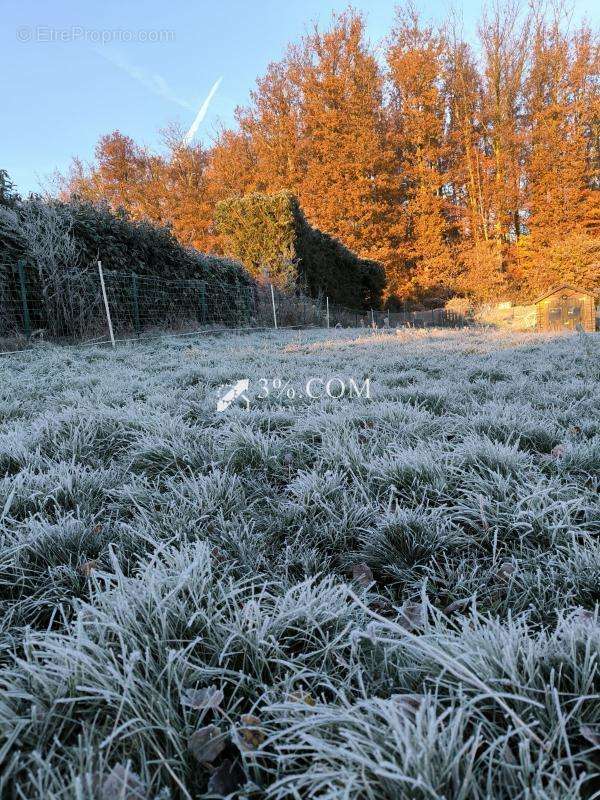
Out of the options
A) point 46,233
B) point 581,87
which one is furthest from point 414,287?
point 46,233

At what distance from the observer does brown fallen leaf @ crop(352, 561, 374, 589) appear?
102cm

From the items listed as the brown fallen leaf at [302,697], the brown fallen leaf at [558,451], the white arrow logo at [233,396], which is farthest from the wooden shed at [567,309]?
the brown fallen leaf at [302,697]

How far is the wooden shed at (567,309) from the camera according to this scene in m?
10.8

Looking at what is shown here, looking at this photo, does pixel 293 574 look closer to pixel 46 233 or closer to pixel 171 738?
pixel 171 738

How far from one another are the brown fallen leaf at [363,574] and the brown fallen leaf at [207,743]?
486 millimetres

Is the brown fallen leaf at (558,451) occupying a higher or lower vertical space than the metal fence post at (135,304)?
lower

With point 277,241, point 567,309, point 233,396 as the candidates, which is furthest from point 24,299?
point 567,309

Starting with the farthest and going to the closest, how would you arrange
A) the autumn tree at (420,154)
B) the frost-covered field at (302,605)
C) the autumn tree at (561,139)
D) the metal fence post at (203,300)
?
the autumn tree at (420,154), the autumn tree at (561,139), the metal fence post at (203,300), the frost-covered field at (302,605)

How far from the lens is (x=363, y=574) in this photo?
1.05m

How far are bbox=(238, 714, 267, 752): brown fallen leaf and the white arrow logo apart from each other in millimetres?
1770

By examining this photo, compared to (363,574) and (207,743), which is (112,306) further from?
(207,743)

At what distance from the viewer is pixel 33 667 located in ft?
2.15

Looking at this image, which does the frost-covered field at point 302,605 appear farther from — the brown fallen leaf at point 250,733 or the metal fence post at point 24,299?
the metal fence post at point 24,299

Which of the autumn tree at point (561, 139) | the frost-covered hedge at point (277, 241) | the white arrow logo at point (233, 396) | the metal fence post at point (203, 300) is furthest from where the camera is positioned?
the autumn tree at point (561, 139)
